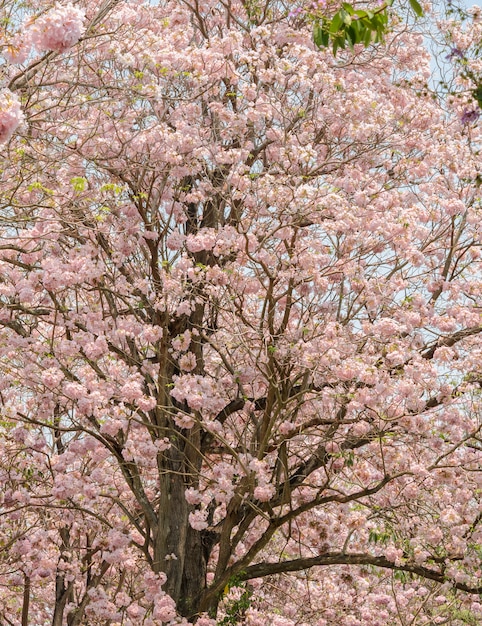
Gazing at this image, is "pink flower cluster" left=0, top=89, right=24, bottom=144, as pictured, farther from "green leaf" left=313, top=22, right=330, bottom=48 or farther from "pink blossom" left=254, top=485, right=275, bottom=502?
"pink blossom" left=254, top=485, right=275, bottom=502

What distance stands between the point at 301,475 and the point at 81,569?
470 centimetres

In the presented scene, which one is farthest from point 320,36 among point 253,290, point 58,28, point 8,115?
point 253,290

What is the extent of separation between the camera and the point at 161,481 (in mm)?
10273

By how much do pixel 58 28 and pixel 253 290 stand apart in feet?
16.3

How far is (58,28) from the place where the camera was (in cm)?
491

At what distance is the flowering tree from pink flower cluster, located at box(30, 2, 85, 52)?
9.35 ft

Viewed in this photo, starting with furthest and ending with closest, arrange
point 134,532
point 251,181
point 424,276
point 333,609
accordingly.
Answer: point 134,532, point 333,609, point 424,276, point 251,181

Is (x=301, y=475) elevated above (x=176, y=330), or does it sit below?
below

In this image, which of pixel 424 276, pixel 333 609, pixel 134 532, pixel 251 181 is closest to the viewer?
pixel 251 181

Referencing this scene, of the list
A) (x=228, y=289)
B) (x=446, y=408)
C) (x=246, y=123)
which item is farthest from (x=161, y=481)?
(x=246, y=123)

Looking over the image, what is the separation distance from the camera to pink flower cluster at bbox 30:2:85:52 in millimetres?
4898

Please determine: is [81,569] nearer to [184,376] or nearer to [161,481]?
[161,481]

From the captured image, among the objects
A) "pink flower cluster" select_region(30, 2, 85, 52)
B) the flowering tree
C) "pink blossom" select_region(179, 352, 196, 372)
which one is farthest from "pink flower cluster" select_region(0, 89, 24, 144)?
"pink blossom" select_region(179, 352, 196, 372)

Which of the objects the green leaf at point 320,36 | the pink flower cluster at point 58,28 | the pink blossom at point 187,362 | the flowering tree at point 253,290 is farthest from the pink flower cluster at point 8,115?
the pink blossom at point 187,362
